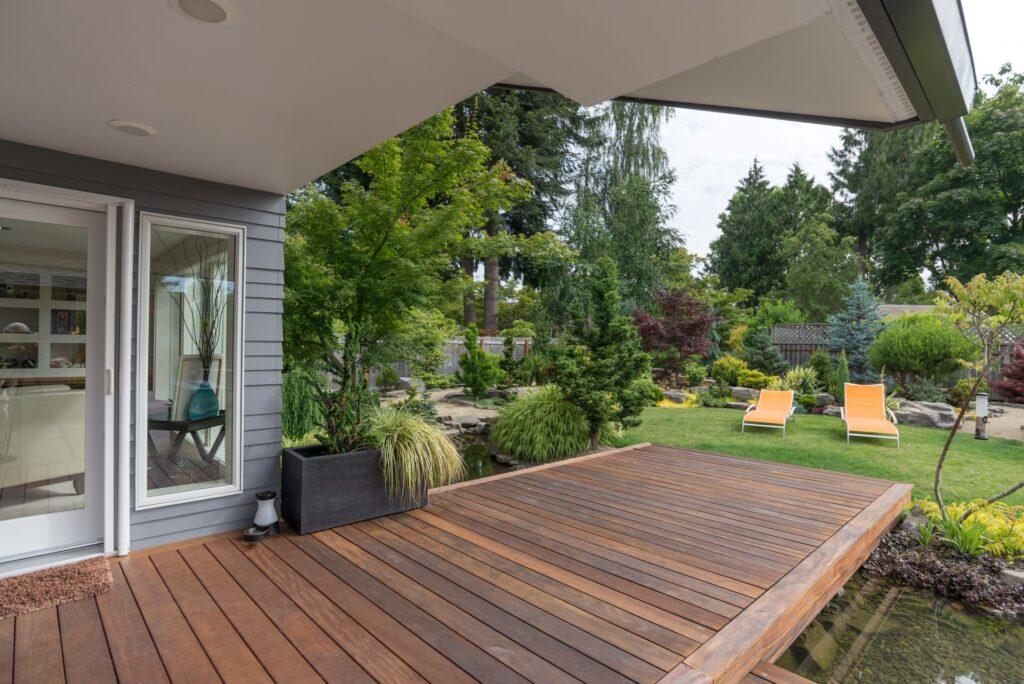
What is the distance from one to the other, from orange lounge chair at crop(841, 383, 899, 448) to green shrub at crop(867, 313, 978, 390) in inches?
103

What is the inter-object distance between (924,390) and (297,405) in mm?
10243

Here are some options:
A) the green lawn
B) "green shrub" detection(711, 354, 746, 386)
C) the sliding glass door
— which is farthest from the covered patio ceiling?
"green shrub" detection(711, 354, 746, 386)

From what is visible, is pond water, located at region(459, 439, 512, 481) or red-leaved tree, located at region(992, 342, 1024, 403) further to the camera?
red-leaved tree, located at region(992, 342, 1024, 403)

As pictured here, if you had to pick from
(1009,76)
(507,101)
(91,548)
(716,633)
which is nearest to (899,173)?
(1009,76)

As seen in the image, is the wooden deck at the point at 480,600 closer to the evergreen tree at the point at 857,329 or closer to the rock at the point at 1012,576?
the rock at the point at 1012,576

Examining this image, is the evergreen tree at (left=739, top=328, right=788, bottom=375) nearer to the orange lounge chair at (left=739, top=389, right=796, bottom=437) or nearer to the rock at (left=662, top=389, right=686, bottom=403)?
the rock at (left=662, top=389, right=686, bottom=403)

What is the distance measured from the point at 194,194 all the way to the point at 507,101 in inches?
427

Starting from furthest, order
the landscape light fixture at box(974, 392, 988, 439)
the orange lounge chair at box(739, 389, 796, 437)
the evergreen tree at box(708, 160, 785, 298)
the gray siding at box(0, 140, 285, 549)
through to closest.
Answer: the evergreen tree at box(708, 160, 785, 298) < the orange lounge chair at box(739, 389, 796, 437) < the landscape light fixture at box(974, 392, 988, 439) < the gray siding at box(0, 140, 285, 549)

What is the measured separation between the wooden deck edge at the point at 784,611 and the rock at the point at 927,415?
17.2 feet

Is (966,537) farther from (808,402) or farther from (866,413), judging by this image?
(808,402)

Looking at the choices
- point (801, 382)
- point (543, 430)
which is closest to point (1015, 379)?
point (801, 382)

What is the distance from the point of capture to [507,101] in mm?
12617

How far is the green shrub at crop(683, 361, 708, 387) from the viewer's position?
37.5ft

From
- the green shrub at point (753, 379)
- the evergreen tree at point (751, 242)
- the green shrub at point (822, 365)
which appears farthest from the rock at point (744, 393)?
the evergreen tree at point (751, 242)
